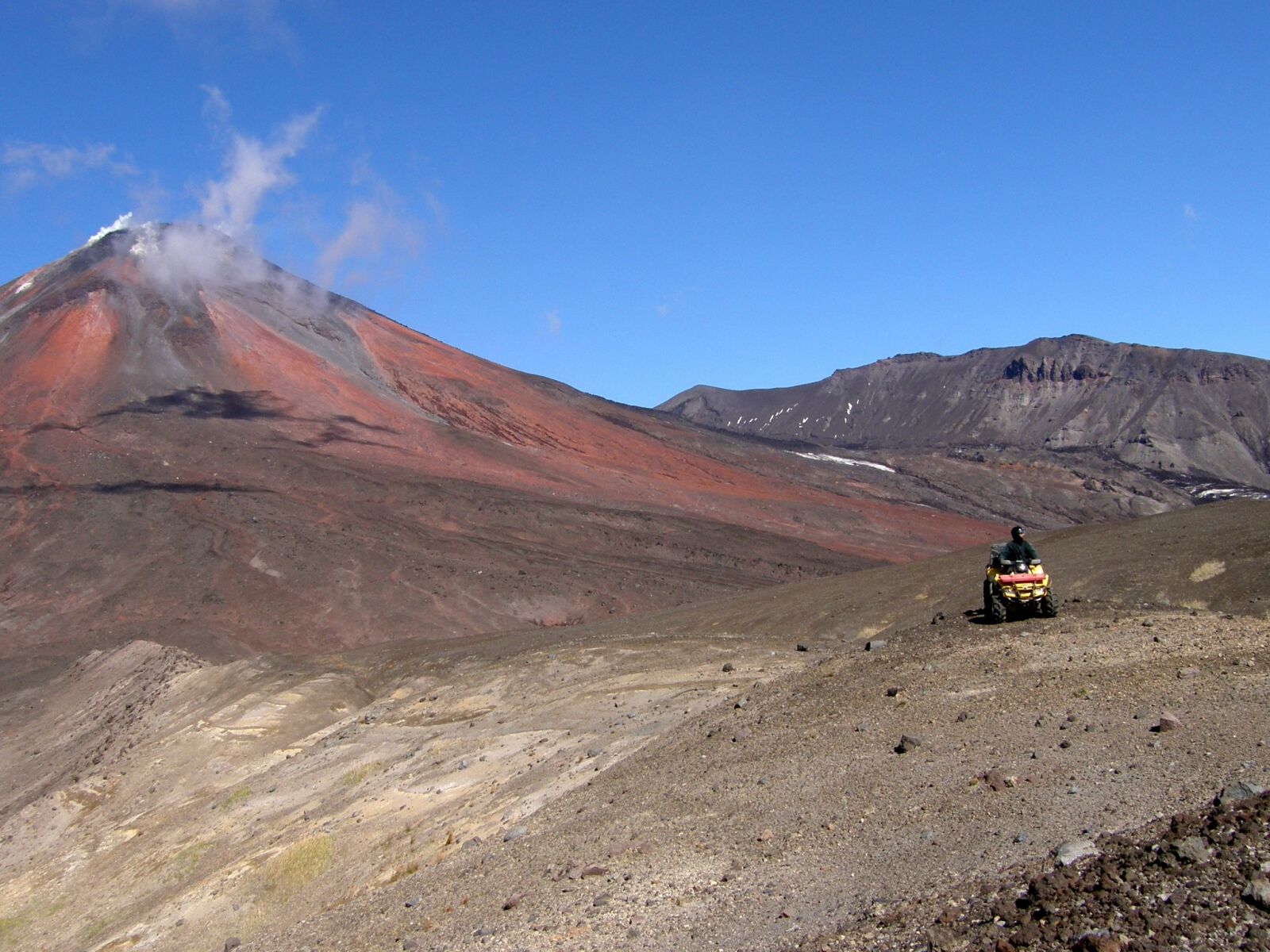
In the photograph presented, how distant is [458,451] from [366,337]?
56.4 ft

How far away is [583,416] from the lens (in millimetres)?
66312

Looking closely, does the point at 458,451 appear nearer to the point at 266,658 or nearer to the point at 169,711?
the point at 266,658

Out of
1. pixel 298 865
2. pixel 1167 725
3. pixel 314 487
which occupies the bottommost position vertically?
pixel 298 865

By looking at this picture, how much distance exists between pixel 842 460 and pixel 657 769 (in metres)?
77.9

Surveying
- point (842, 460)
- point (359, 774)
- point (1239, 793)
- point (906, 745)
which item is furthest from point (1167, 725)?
point (842, 460)

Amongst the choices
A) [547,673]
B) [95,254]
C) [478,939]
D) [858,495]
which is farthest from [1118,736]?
[95,254]

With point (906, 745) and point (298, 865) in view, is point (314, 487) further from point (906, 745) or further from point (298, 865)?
point (906, 745)

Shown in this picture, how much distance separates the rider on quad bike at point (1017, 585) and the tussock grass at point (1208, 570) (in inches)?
A: 151

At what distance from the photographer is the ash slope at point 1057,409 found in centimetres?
11712

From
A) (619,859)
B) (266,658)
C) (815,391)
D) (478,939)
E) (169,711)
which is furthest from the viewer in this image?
(815,391)

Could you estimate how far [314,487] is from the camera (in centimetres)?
4344

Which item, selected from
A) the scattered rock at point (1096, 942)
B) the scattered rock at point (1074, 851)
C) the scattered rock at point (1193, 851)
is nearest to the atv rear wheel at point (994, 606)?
the scattered rock at point (1074, 851)

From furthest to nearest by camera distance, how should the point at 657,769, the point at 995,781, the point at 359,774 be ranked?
1. the point at 359,774
2. the point at 657,769
3. the point at 995,781

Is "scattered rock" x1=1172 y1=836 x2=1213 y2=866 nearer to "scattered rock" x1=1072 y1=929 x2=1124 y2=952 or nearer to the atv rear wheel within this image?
"scattered rock" x1=1072 y1=929 x2=1124 y2=952
